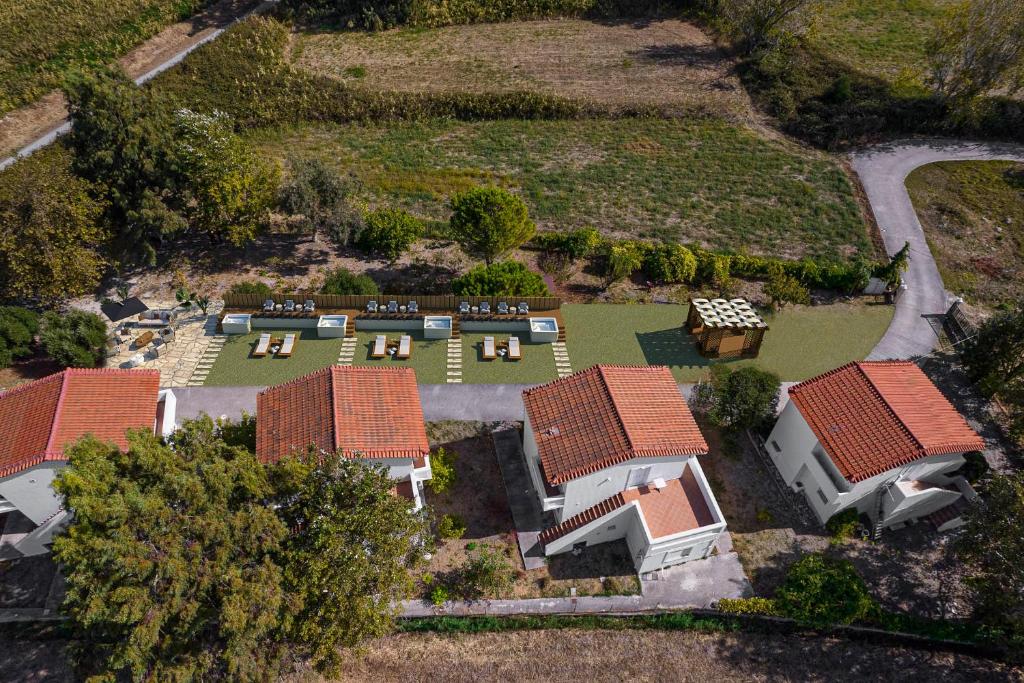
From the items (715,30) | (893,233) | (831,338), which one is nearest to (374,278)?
(831,338)

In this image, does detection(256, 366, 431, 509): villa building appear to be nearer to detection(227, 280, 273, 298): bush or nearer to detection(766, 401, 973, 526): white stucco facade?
detection(227, 280, 273, 298): bush

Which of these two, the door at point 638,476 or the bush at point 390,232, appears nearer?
the door at point 638,476

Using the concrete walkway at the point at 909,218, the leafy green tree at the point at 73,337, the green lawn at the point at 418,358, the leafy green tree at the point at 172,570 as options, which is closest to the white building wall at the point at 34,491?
the leafy green tree at the point at 172,570

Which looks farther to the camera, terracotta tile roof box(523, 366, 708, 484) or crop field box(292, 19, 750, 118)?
crop field box(292, 19, 750, 118)

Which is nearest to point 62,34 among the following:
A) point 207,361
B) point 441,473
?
point 207,361

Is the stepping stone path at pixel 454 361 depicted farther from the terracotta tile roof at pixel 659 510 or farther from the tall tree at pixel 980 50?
the tall tree at pixel 980 50

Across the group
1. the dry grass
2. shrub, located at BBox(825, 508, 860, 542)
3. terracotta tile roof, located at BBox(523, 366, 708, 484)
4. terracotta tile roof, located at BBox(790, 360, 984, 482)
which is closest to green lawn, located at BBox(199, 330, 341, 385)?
terracotta tile roof, located at BBox(523, 366, 708, 484)

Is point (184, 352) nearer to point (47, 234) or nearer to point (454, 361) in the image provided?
point (47, 234)
